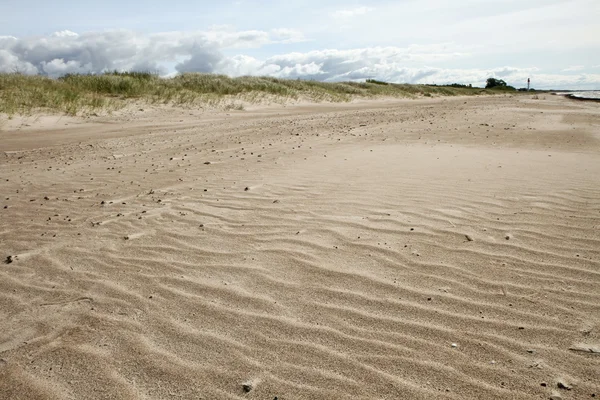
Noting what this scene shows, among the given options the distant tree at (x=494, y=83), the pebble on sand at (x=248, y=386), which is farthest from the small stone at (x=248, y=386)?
the distant tree at (x=494, y=83)

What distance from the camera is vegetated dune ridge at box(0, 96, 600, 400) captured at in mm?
2338

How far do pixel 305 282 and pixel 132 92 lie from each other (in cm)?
1737

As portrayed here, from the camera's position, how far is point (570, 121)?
42.4ft

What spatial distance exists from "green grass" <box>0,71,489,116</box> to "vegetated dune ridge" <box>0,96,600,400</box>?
28.5 ft

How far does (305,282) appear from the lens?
11.0ft

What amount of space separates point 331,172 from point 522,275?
12.3ft

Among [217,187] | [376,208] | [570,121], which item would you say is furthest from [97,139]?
[570,121]

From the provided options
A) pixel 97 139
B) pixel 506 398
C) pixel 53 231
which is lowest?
pixel 506 398

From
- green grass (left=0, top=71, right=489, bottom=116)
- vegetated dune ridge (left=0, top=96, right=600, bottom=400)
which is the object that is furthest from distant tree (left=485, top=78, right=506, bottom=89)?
vegetated dune ridge (left=0, top=96, right=600, bottom=400)

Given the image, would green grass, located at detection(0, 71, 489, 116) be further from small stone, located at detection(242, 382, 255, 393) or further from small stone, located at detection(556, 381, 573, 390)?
small stone, located at detection(556, 381, 573, 390)

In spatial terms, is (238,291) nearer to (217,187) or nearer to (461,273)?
(461,273)

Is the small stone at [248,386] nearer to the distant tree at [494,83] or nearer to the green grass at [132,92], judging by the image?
the green grass at [132,92]

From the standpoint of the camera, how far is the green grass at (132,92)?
1464cm

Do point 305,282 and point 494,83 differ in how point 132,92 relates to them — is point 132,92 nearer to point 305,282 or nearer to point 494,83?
point 305,282
